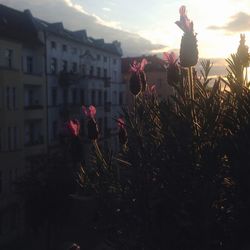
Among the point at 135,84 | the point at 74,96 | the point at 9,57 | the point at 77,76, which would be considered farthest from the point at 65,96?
the point at 135,84

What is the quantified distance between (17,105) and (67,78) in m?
8.77

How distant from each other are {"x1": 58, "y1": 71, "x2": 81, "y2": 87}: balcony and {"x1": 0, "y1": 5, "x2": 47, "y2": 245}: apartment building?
278 centimetres

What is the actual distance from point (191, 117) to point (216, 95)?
1.14ft

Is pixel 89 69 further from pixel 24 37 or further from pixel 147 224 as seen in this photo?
pixel 147 224

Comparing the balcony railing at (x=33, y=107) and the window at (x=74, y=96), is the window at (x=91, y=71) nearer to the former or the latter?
the window at (x=74, y=96)

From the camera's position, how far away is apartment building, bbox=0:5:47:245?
3015 cm

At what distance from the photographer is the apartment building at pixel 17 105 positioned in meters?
30.1

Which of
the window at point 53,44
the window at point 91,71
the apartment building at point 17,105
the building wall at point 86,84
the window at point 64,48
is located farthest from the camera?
the window at point 91,71

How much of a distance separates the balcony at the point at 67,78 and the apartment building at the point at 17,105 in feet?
9.13

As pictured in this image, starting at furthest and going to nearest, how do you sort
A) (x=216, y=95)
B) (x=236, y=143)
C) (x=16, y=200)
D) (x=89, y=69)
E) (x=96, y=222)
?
1. (x=89, y=69)
2. (x=16, y=200)
3. (x=96, y=222)
4. (x=216, y=95)
5. (x=236, y=143)

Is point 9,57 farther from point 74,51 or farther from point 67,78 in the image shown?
point 74,51

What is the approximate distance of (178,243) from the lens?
14.1 ft

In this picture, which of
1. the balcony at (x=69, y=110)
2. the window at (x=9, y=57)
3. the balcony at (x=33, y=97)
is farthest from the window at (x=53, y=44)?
the window at (x=9, y=57)

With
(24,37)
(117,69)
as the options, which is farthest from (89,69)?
(24,37)
